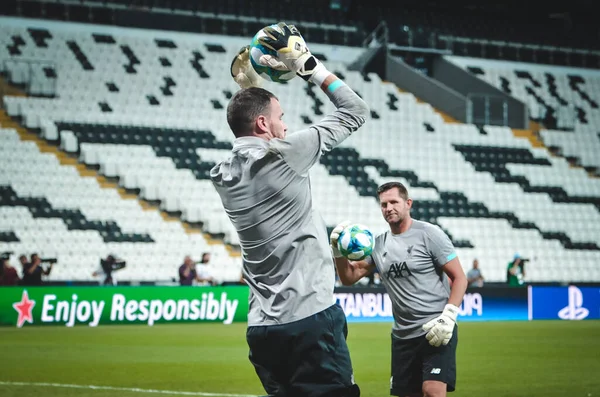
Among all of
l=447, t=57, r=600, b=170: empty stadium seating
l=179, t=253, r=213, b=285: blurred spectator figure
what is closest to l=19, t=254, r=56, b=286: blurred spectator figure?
l=179, t=253, r=213, b=285: blurred spectator figure

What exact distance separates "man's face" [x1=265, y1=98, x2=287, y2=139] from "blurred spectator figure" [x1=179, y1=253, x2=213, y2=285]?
19.1 meters

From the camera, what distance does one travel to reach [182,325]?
71.5ft

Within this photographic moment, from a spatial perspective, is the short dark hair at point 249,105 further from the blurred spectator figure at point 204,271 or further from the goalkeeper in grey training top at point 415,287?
the blurred spectator figure at point 204,271

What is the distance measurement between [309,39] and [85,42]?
9.32 m

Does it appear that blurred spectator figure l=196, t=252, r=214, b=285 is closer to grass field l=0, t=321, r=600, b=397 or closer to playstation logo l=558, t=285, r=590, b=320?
grass field l=0, t=321, r=600, b=397

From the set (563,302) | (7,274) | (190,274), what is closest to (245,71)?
(7,274)

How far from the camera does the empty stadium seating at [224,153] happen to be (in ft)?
Result: 95.8

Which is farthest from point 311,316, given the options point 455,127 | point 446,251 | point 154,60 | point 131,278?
point 455,127

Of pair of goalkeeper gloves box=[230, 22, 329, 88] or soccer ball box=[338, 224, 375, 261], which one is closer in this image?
pair of goalkeeper gloves box=[230, 22, 329, 88]

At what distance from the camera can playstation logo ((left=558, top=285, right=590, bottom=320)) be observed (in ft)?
84.5

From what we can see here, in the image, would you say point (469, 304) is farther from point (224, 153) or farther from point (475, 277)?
point (224, 153)

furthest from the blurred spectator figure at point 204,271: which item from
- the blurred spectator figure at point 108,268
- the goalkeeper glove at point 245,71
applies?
the goalkeeper glove at point 245,71

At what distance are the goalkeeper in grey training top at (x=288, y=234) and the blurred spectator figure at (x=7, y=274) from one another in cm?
1826

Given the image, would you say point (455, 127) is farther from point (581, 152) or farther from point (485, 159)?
point (581, 152)
